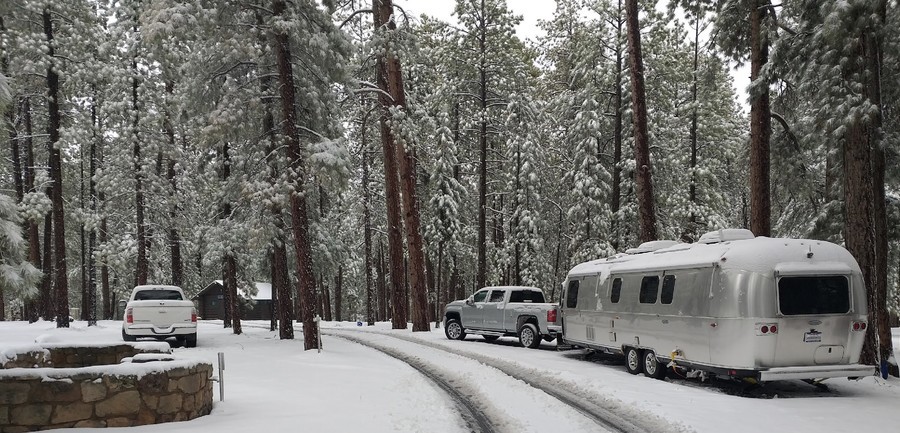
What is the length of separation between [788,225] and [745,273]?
41.7ft

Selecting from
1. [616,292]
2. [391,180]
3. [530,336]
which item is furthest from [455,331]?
[616,292]

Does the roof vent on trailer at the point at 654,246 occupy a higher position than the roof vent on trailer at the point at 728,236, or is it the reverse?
the roof vent on trailer at the point at 728,236

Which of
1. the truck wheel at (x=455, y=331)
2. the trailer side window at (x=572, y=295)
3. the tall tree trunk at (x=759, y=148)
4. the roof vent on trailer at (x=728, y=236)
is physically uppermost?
the tall tree trunk at (x=759, y=148)

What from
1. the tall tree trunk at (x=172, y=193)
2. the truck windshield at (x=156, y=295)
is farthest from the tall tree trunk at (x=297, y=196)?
the tall tree trunk at (x=172, y=193)

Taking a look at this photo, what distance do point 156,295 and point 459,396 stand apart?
11.3 metres

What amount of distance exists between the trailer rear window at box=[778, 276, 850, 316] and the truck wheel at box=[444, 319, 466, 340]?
12035mm

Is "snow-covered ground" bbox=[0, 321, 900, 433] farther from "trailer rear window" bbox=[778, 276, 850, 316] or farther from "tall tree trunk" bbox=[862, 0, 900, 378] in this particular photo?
"trailer rear window" bbox=[778, 276, 850, 316]

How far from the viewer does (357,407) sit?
9148 millimetres

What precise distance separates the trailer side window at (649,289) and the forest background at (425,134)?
123 inches

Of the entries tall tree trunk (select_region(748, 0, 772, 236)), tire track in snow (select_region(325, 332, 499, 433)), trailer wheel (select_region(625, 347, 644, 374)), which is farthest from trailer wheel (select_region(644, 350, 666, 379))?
tire track in snow (select_region(325, 332, 499, 433))

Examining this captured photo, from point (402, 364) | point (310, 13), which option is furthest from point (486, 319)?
point (310, 13)

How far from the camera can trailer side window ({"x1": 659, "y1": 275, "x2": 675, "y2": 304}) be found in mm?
12273

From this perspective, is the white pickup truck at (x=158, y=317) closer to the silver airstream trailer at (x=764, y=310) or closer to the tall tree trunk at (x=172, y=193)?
the tall tree trunk at (x=172, y=193)

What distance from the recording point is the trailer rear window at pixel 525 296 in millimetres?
19531
